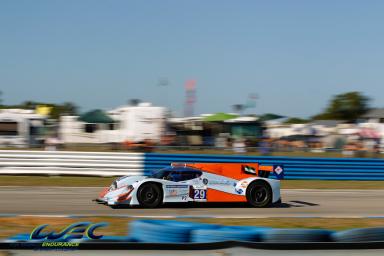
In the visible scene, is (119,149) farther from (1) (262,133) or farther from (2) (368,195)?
(2) (368,195)

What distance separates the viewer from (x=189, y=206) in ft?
40.4

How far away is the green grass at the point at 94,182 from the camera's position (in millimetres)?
16938

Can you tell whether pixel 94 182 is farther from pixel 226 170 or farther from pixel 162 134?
pixel 162 134

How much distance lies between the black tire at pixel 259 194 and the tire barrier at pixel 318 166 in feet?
23.7

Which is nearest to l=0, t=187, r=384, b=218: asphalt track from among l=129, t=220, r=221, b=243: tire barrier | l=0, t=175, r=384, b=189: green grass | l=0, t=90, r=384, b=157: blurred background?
l=0, t=175, r=384, b=189: green grass

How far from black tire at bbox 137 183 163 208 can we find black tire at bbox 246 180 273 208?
2002 mm

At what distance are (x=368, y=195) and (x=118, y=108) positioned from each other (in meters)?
21.1

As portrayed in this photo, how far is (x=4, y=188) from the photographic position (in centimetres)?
1532

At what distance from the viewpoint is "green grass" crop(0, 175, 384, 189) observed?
1694 centimetres

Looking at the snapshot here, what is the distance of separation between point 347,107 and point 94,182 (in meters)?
76.1

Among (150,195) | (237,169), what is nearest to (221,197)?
(237,169)

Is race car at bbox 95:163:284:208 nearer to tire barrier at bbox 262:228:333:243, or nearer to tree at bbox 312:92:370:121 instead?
tire barrier at bbox 262:228:333:243

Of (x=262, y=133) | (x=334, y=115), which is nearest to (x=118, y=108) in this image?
(x=262, y=133)

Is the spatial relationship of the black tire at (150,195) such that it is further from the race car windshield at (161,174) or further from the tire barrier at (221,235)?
the tire barrier at (221,235)
